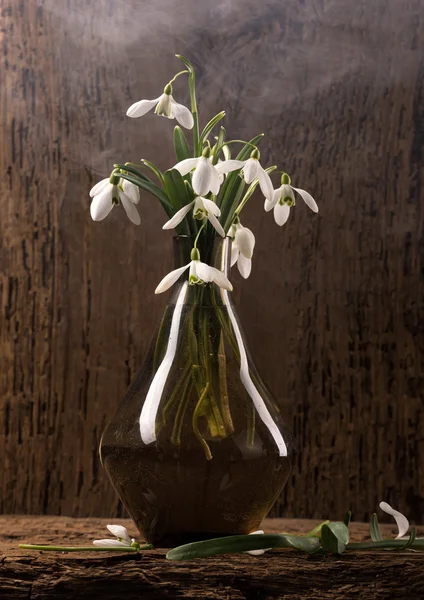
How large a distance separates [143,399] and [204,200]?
20 centimetres

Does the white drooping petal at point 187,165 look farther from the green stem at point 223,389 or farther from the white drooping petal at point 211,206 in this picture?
the green stem at point 223,389

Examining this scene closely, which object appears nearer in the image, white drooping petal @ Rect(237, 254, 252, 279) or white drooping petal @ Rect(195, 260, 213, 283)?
white drooping petal @ Rect(195, 260, 213, 283)

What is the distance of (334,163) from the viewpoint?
1.09 meters

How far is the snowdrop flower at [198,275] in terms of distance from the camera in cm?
73

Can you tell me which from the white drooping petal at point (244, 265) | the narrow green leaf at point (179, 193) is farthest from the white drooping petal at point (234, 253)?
the narrow green leaf at point (179, 193)

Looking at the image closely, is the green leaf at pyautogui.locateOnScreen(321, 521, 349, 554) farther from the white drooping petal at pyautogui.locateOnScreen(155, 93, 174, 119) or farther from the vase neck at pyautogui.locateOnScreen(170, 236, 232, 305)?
the white drooping petal at pyautogui.locateOnScreen(155, 93, 174, 119)

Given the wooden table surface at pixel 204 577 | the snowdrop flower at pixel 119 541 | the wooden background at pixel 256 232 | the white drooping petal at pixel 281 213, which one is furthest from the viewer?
the wooden background at pixel 256 232

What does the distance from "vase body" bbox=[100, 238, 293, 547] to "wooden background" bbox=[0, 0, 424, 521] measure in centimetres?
29

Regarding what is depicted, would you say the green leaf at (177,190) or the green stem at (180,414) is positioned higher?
the green leaf at (177,190)

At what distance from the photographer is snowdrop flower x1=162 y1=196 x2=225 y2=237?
75 centimetres

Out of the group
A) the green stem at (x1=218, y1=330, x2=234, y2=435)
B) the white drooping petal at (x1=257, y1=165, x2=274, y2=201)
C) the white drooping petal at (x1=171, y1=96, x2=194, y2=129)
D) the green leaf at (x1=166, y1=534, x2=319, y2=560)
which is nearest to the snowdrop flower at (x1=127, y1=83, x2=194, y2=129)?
the white drooping petal at (x1=171, y1=96, x2=194, y2=129)

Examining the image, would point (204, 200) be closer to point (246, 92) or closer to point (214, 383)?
point (214, 383)

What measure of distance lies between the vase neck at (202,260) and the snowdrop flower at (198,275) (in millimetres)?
20

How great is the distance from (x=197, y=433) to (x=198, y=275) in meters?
0.15
